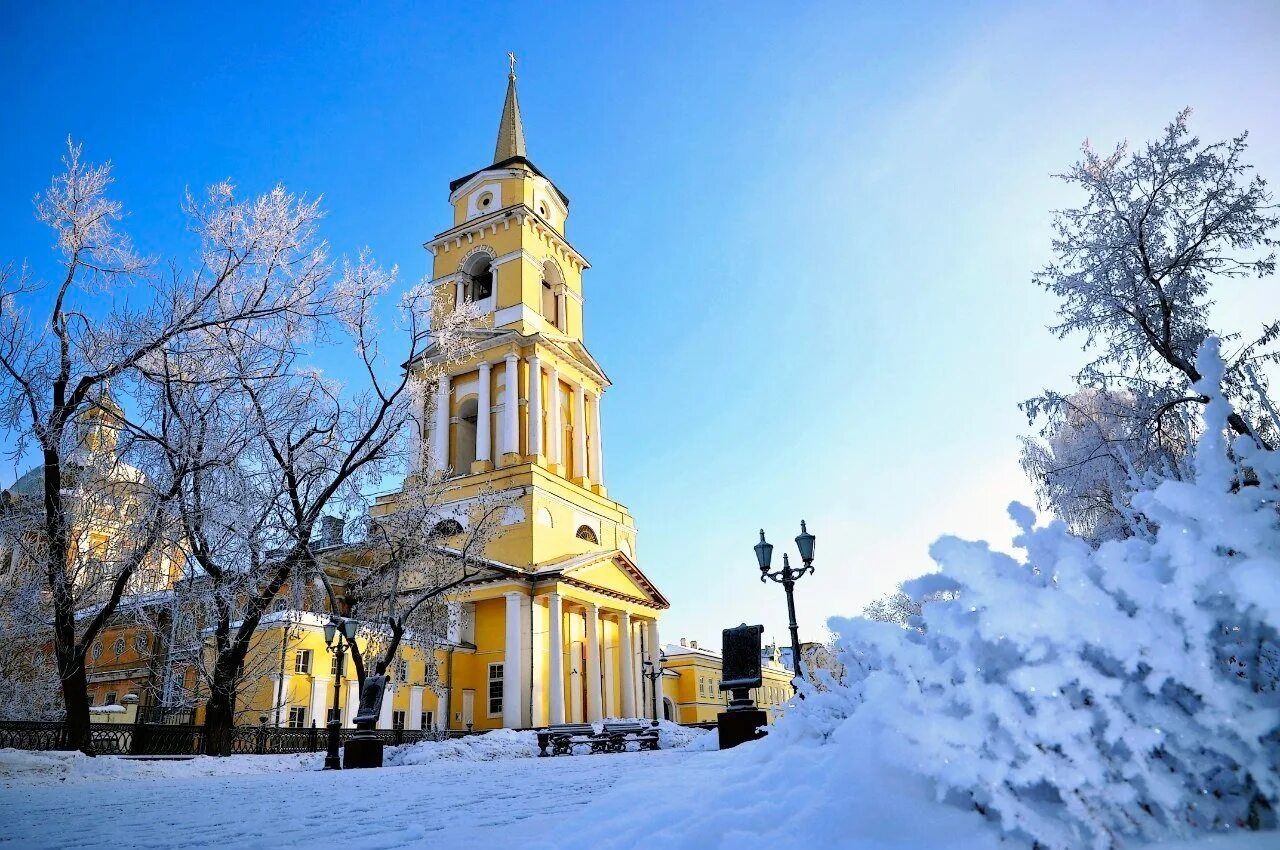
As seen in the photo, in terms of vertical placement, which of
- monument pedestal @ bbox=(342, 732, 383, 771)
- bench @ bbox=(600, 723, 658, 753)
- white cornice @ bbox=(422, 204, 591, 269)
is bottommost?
bench @ bbox=(600, 723, 658, 753)

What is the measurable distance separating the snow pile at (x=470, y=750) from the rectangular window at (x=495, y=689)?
8765 mm

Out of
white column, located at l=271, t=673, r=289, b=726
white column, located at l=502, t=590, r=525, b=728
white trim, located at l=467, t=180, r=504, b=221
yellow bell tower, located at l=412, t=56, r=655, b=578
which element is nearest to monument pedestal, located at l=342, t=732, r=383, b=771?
white column, located at l=271, t=673, r=289, b=726

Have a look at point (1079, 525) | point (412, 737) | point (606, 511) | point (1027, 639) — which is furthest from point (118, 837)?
point (606, 511)

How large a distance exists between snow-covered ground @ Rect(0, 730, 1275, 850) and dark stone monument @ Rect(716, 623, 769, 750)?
174 inches

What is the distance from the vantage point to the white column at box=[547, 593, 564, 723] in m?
28.8

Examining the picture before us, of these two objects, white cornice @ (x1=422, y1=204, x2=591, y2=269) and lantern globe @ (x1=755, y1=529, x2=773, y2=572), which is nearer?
lantern globe @ (x1=755, y1=529, x2=773, y2=572)

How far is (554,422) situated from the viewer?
120 feet

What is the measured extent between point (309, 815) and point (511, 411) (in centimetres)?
2990

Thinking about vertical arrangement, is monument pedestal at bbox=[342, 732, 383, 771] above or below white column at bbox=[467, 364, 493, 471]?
below

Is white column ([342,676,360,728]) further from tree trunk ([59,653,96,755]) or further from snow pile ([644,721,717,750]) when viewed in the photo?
tree trunk ([59,653,96,755])

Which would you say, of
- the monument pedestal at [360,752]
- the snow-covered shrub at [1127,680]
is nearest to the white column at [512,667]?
the monument pedestal at [360,752]

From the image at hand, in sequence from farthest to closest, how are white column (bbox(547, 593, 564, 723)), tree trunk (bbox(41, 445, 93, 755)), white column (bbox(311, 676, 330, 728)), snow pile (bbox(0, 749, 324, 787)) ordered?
white column (bbox(547, 593, 564, 723)) < white column (bbox(311, 676, 330, 728)) < tree trunk (bbox(41, 445, 93, 755)) < snow pile (bbox(0, 749, 324, 787))

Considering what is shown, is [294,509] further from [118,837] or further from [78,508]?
[118,837]

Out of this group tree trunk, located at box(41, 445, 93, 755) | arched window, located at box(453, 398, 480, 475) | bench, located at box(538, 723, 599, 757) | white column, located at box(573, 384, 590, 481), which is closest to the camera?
tree trunk, located at box(41, 445, 93, 755)
